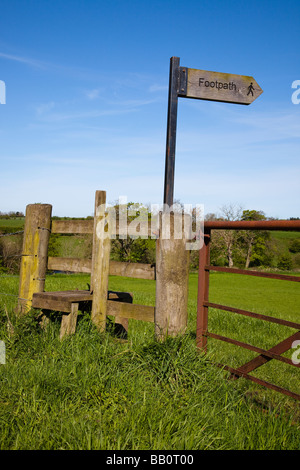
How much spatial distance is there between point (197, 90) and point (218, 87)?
0.23 meters

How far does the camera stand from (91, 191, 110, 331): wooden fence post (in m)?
4.58

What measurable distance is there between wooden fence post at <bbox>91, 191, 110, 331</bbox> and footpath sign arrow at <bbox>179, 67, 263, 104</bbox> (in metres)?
1.50

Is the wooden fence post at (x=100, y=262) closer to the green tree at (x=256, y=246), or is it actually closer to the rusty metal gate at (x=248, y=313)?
the rusty metal gate at (x=248, y=313)

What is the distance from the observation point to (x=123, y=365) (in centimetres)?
341

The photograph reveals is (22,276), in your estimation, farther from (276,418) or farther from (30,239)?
(276,418)

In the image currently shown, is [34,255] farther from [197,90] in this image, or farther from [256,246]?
[256,246]

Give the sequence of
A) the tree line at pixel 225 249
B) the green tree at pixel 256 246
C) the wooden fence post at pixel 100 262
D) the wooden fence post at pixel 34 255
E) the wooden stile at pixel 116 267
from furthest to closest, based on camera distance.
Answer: the green tree at pixel 256 246
the tree line at pixel 225 249
the wooden fence post at pixel 34 255
the wooden fence post at pixel 100 262
the wooden stile at pixel 116 267

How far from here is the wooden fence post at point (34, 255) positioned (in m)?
5.36

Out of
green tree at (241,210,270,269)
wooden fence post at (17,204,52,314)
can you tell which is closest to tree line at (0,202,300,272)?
green tree at (241,210,270,269)

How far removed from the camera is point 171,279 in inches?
149

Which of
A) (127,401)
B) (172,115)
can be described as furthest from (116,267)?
(127,401)

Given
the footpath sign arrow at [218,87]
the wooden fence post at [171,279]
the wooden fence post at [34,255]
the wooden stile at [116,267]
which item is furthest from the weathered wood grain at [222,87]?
the wooden fence post at [34,255]

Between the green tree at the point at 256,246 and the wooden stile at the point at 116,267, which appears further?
the green tree at the point at 256,246

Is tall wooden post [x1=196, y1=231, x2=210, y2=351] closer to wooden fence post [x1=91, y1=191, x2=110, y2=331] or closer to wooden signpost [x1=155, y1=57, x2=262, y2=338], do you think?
wooden signpost [x1=155, y1=57, x2=262, y2=338]
